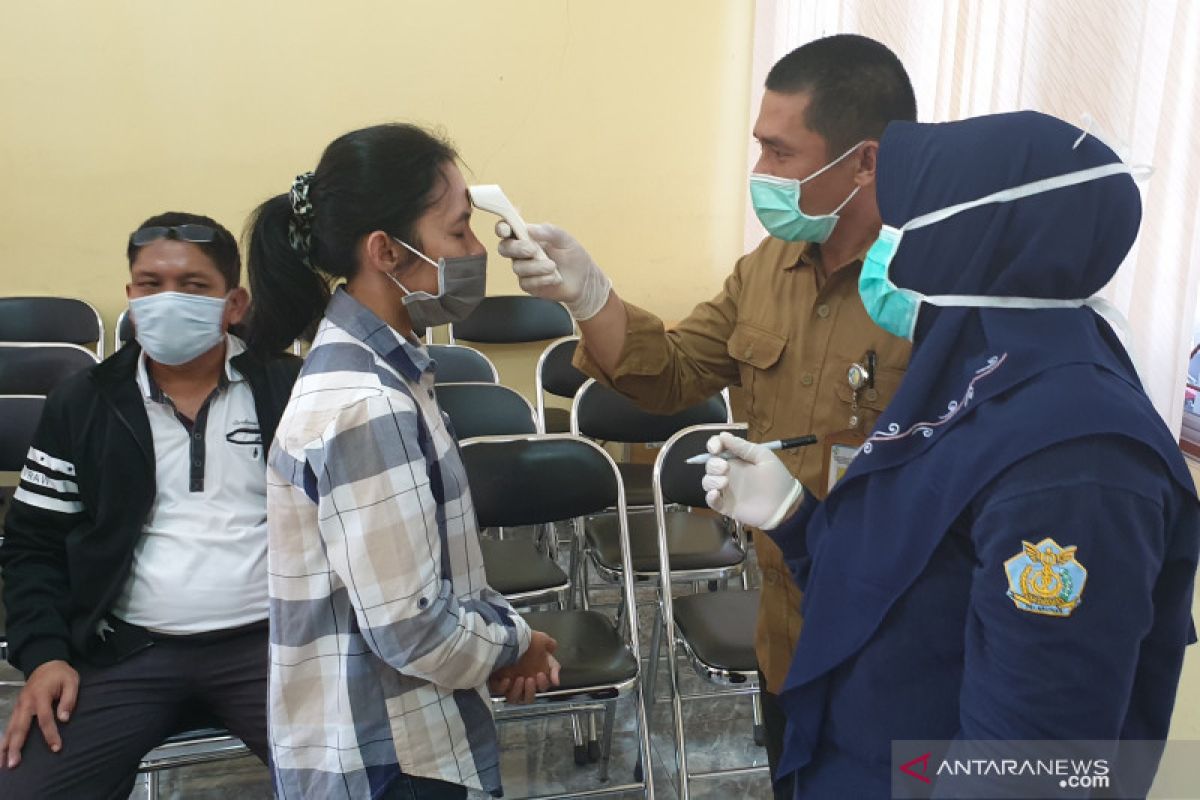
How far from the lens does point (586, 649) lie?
2.11 m

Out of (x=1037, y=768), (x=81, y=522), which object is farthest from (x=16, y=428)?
(x=1037, y=768)

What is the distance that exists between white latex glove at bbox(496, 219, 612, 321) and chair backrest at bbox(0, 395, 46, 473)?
1.69 metres

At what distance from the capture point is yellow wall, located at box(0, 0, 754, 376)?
3.78m

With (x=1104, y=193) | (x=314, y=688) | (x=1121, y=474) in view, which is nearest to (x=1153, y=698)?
(x=1121, y=474)

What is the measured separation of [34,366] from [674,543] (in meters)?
2.28

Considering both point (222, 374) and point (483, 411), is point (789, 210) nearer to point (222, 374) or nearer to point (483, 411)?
point (222, 374)

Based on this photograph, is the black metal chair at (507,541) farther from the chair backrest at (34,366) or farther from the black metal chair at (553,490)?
the chair backrest at (34,366)

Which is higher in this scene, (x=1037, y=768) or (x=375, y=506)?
(x=375, y=506)

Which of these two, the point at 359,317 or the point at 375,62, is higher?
the point at 375,62

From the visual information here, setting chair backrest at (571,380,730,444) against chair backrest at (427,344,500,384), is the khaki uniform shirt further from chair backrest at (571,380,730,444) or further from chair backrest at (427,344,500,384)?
chair backrest at (427,344,500,384)

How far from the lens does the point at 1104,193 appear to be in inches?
33.8

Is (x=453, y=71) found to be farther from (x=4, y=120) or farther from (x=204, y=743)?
(x=204, y=743)

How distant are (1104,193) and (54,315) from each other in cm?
401

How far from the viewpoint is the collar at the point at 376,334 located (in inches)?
49.9
